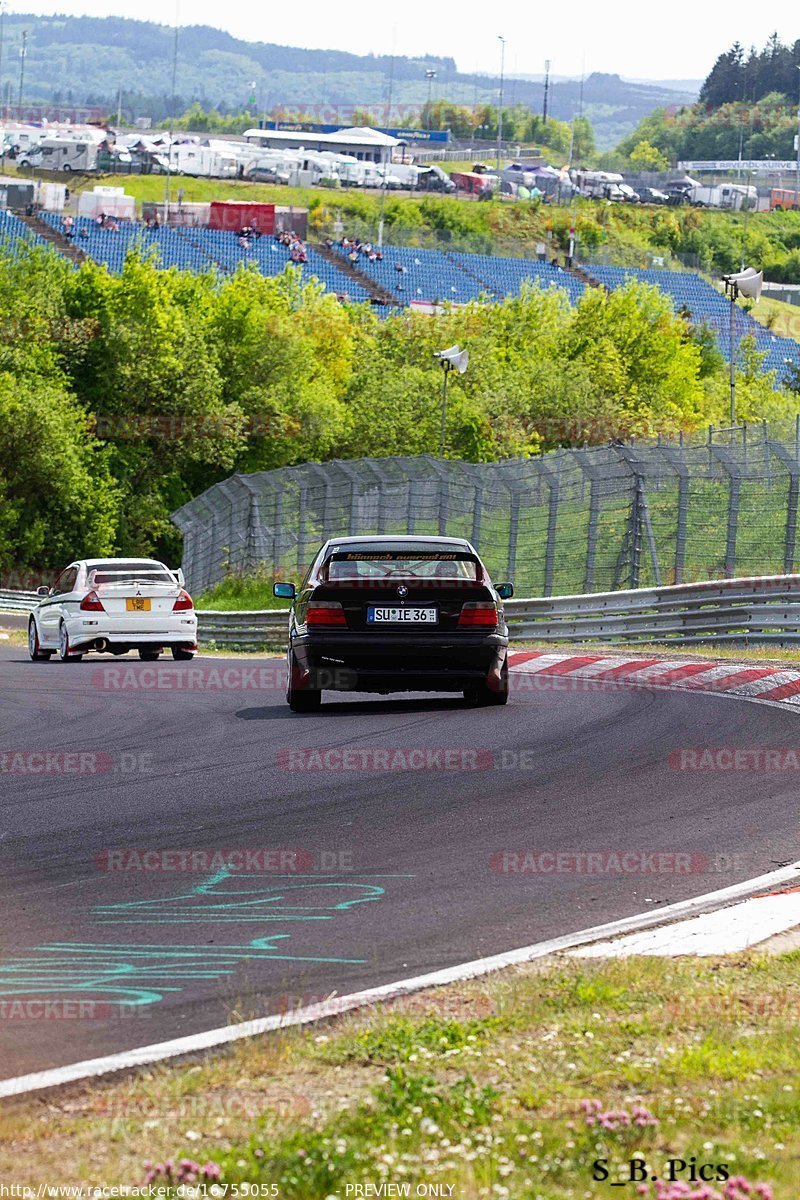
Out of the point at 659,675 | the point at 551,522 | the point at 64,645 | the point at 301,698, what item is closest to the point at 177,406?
the point at 551,522

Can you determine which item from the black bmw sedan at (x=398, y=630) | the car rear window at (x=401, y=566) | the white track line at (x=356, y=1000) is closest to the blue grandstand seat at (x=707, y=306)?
the car rear window at (x=401, y=566)

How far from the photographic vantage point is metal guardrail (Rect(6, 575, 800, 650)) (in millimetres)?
19906

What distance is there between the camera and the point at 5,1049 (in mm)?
4945

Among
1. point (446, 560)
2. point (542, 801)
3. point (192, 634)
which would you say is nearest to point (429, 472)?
point (192, 634)

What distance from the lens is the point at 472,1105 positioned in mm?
4172

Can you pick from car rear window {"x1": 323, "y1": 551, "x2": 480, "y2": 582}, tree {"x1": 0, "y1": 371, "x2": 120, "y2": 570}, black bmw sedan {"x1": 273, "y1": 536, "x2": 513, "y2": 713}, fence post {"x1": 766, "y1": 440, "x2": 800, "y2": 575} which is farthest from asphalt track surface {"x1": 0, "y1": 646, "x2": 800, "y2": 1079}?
tree {"x1": 0, "y1": 371, "x2": 120, "y2": 570}

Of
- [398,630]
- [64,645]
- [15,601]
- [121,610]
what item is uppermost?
[398,630]

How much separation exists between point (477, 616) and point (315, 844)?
622 centimetres

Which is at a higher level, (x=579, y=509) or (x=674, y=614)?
(x=579, y=509)

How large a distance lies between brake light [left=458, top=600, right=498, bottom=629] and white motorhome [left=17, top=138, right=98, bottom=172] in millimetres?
154605

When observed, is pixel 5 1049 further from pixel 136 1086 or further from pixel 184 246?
pixel 184 246

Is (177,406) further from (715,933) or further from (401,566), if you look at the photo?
(715,933)

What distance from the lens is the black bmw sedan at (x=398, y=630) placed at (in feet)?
46.7

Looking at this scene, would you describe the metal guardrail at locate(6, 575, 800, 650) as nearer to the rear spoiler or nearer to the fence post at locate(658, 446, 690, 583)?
the fence post at locate(658, 446, 690, 583)
